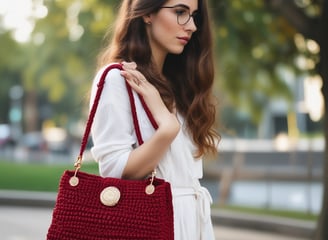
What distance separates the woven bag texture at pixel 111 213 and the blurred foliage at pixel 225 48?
5302mm

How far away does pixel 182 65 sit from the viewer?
2.72 meters

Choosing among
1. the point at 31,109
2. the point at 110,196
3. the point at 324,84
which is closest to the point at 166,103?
the point at 110,196

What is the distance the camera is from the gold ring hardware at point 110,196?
7.25 feet

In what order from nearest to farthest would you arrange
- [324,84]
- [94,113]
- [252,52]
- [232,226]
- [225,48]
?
[94,113]
[324,84]
[225,48]
[232,226]
[252,52]

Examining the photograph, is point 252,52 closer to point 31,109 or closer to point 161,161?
point 161,161

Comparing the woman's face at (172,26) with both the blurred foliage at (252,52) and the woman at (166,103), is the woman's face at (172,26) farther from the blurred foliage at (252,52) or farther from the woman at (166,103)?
the blurred foliage at (252,52)

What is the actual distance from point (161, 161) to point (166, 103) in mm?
219

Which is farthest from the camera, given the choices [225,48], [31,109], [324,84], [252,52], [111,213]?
[31,109]

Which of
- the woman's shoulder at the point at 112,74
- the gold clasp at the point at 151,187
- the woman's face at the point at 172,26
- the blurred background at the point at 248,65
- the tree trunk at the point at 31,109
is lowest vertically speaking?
the gold clasp at the point at 151,187

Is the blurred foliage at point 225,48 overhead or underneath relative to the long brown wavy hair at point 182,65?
overhead

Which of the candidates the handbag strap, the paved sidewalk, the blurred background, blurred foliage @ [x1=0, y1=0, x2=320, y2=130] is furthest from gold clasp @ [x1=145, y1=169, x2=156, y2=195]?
the paved sidewalk

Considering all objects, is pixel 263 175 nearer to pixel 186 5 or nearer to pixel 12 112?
pixel 186 5

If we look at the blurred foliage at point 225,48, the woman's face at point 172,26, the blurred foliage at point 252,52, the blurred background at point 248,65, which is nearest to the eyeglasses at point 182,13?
the woman's face at point 172,26

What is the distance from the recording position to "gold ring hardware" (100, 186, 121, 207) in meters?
2.21
